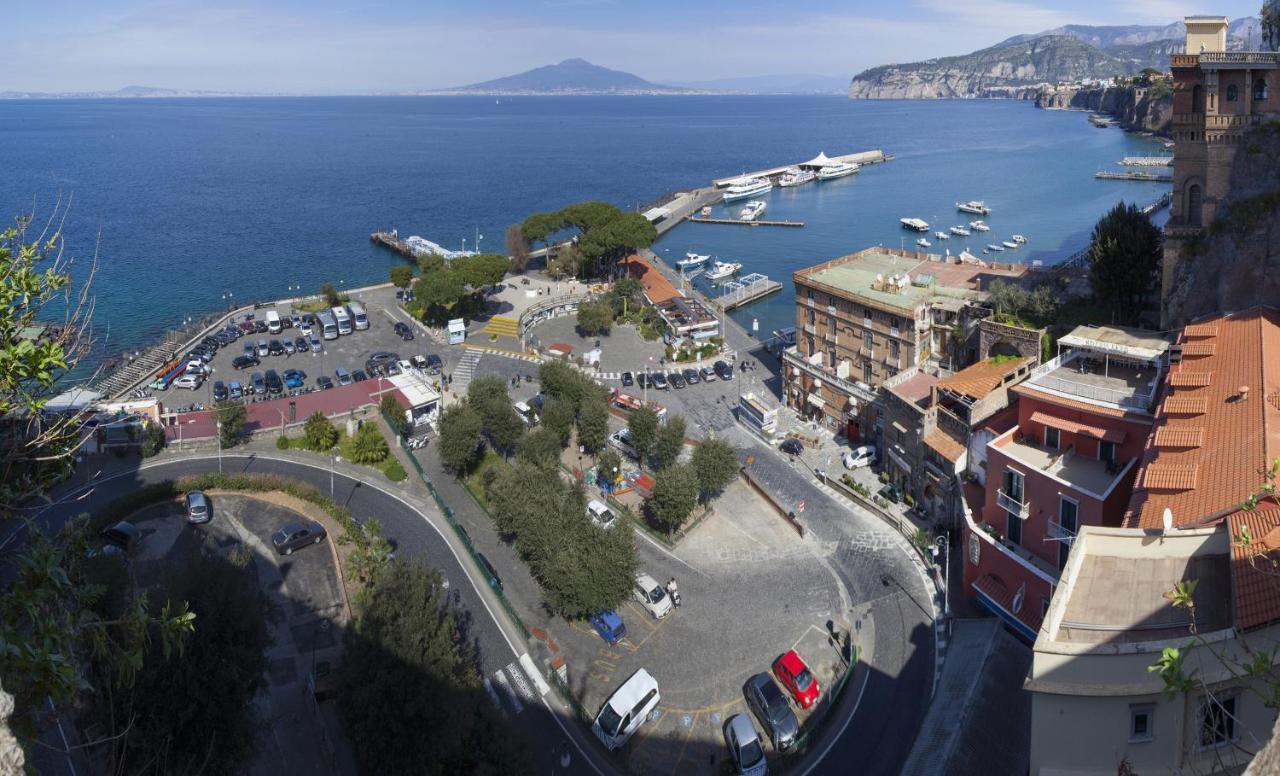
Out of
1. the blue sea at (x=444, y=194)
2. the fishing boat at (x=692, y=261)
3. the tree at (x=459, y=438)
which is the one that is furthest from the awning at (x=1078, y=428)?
the fishing boat at (x=692, y=261)

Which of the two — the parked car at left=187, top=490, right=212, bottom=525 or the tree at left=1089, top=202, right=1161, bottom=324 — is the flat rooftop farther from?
the parked car at left=187, top=490, right=212, bottom=525

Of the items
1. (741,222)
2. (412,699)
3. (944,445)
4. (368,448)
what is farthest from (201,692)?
(741,222)

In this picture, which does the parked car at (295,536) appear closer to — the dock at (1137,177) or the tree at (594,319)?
the tree at (594,319)

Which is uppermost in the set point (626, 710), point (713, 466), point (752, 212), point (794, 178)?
point (794, 178)

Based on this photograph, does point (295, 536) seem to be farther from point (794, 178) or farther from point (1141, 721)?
point (794, 178)

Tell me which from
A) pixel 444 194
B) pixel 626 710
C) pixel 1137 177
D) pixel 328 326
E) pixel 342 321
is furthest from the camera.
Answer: pixel 444 194

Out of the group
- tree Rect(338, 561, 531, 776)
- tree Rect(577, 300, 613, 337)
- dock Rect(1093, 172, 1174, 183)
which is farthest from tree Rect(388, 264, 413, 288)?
dock Rect(1093, 172, 1174, 183)

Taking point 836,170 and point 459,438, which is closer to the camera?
point 459,438

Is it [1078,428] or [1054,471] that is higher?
[1078,428]
